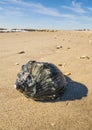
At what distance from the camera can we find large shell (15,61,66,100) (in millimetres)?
3463

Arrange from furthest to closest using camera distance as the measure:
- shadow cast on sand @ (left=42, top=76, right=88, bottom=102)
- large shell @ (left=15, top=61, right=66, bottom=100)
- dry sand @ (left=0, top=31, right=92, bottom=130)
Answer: shadow cast on sand @ (left=42, top=76, right=88, bottom=102) → large shell @ (left=15, top=61, right=66, bottom=100) → dry sand @ (left=0, top=31, right=92, bottom=130)

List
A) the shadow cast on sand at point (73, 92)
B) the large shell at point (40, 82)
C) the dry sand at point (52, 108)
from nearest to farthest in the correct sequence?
the dry sand at point (52, 108)
the large shell at point (40, 82)
the shadow cast on sand at point (73, 92)

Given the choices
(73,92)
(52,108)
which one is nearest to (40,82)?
(52,108)

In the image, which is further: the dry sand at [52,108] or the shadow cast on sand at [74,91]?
the shadow cast on sand at [74,91]

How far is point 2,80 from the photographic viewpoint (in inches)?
167

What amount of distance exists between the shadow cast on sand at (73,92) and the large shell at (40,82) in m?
0.07

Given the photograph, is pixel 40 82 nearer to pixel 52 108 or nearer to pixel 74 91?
Result: pixel 52 108

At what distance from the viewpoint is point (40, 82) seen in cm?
349

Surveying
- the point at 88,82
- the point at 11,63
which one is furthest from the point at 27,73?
the point at 11,63

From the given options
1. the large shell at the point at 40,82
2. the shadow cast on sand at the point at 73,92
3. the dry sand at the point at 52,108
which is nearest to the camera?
the dry sand at the point at 52,108

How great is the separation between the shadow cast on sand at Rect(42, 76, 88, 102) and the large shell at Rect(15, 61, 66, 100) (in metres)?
0.07

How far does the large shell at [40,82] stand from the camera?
11.4 ft

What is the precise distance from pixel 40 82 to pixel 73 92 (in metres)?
0.52

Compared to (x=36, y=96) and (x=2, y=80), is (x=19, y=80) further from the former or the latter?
(x=2, y=80)
